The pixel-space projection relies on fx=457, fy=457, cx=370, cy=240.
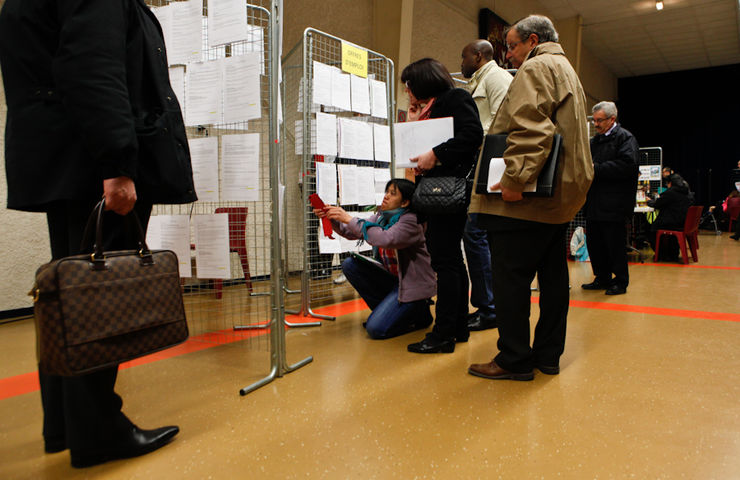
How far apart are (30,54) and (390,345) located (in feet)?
6.05

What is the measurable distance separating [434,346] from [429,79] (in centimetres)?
127

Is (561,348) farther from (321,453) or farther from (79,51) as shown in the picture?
(79,51)

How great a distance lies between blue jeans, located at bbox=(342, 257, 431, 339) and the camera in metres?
2.47

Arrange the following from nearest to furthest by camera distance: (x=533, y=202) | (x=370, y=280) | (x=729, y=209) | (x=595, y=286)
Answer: (x=533, y=202), (x=370, y=280), (x=595, y=286), (x=729, y=209)

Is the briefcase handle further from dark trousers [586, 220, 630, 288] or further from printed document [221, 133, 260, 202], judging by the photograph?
dark trousers [586, 220, 630, 288]

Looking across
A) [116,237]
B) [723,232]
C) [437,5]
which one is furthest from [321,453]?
[723,232]

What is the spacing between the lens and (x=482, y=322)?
2.63m

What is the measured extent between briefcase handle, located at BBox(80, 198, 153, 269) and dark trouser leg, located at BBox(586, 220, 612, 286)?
3.72 m

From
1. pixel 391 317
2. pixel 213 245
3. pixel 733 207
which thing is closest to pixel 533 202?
pixel 391 317

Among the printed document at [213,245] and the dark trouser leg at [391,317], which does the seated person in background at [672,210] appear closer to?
the dark trouser leg at [391,317]

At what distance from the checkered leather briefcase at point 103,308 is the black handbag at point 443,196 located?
3.74 ft

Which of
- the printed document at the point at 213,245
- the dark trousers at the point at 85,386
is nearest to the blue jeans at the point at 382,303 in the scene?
the printed document at the point at 213,245

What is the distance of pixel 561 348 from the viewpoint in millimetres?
1917

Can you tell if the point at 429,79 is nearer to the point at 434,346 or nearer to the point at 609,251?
→ the point at 434,346
